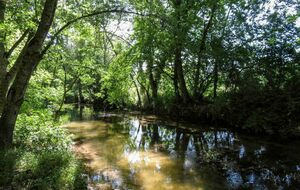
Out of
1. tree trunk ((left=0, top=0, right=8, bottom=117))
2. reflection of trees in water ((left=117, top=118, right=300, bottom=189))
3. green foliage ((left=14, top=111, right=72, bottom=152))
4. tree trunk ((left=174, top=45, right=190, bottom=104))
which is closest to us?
reflection of trees in water ((left=117, top=118, right=300, bottom=189))

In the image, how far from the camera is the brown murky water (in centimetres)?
701

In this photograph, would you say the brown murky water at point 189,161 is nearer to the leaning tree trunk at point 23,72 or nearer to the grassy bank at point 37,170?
the grassy bank at point 37,170

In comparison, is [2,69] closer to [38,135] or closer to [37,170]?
[38,135]

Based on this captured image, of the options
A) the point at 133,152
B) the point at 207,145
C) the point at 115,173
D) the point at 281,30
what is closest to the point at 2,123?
the point at 115,173

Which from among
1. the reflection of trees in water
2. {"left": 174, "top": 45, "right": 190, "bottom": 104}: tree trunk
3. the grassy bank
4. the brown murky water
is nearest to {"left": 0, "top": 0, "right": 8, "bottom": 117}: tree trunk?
the grassy bank

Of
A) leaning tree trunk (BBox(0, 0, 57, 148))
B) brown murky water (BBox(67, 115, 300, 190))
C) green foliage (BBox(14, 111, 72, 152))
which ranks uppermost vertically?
leaning tree trunk (BBox(0, 0, 57, 148))

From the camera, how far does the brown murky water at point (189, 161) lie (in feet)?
23.0

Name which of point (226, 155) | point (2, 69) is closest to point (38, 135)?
point (2, 69)

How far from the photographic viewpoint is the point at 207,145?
11305 millimetres

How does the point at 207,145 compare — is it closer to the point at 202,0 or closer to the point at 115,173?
the point at 115,173

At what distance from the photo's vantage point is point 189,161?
29.9ft

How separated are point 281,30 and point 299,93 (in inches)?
138

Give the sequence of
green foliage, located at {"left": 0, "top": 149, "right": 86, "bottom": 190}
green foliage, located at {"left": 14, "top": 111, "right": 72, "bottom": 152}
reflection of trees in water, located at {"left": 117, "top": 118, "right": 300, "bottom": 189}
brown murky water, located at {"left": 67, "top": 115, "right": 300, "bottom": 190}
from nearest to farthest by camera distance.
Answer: green foliage, located at {"left": 0, "top": 149, "right": 86, "bottom": 190}
brown murky water, located at {"left": 67, "top": 115, "right": 300, "bottom": 190}
reflection of trees in water, located at {"left": 117, "top": 118, "right": 300, "bottom": 189}
green foliage, located at {"left": 14, "top": 111, "right": 72, "bottom": 152}

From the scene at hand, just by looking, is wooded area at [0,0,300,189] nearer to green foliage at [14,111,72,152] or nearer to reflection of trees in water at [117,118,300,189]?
green foliage at [14,111,72,152]
